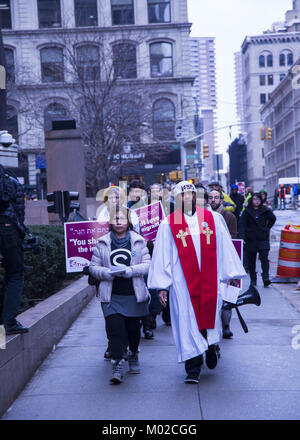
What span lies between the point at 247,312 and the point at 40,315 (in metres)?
4.15

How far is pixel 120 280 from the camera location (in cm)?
605

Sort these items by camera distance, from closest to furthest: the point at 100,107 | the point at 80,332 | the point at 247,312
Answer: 1. the point at 80,332
2. the point at 247,312
3. the point at 100,107

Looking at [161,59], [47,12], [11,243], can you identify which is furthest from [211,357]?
[47,12]

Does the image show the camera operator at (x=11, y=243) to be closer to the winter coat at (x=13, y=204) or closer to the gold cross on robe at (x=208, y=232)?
the winter coat at (x=13, y=204)

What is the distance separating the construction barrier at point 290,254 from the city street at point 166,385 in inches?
186

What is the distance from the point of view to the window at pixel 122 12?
4456cm

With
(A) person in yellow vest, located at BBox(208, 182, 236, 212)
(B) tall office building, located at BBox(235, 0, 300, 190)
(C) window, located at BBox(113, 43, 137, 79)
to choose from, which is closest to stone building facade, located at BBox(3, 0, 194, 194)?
(C) window, located at BBox(113, 43, 137, 79)

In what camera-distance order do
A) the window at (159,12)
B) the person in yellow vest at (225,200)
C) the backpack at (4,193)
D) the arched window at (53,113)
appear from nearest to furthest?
the backpack at (4,193), the person in yellow vest at (225,200), the arched window at (53,113), the window at (159,12)

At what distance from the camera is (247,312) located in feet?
32.6

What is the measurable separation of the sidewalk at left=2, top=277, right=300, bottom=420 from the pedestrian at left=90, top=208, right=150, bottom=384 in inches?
16.8

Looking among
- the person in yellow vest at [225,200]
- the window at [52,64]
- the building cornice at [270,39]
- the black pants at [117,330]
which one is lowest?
the black pants at [117,330]

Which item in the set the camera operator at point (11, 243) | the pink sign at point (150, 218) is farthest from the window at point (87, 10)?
the camera operator at point (11, 243)
